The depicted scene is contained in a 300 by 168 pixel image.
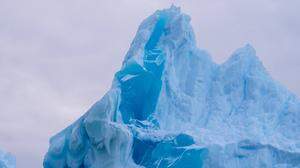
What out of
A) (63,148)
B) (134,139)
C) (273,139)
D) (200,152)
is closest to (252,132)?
(273,139)

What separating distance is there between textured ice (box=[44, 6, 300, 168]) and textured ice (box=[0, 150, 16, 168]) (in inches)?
121

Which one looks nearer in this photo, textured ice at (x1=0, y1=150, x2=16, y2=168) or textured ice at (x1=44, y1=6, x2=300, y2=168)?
textured ice at (x1=44, y1=6, x2=300, y2=168)

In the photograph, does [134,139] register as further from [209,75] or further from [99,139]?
[209,75]

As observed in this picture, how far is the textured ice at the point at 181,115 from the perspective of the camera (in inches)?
504

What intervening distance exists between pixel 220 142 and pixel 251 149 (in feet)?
2.12

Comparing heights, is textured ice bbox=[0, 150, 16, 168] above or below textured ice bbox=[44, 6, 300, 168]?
below

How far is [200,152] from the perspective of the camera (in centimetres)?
1291

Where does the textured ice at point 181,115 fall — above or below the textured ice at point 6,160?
above

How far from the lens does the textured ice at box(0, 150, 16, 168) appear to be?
16.4 meters

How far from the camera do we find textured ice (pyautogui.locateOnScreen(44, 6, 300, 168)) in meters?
12.8

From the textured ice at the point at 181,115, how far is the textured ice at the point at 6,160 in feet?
10.1

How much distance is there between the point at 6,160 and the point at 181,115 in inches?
213

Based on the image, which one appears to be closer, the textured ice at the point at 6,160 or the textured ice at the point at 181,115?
the textured ice at the point at 181,115

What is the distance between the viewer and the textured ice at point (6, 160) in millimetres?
16381
